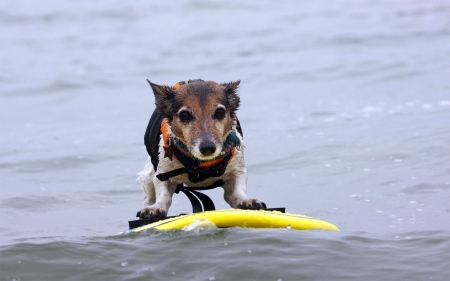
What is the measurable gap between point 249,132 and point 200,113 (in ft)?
24.0

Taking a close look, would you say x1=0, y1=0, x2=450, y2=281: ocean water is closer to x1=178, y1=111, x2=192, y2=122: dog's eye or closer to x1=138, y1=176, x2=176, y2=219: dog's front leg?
x1=138, y1=176, x2=176, y2=219: dog's front leg

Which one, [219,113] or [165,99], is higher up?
[165,99]

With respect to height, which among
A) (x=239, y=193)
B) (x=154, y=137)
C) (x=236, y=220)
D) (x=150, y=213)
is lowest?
(x=236, y=220)

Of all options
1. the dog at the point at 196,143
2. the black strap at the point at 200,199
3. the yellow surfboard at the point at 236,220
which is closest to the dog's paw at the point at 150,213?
the dog at the point at 196,143

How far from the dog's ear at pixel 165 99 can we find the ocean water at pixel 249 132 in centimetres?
105

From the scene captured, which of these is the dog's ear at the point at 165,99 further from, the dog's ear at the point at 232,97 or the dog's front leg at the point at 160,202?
the dog's front leg at the point at 160,202

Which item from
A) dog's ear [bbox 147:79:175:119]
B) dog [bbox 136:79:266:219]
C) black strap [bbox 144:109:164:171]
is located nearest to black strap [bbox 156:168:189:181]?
dog [bbox 136:79:266:219]

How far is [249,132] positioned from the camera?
44.0ft

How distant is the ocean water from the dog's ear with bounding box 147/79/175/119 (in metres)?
1.05

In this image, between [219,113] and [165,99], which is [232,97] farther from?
[165,99]

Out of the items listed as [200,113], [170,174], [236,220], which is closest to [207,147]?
[200,113]

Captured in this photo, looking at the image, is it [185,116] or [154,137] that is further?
[154,137]

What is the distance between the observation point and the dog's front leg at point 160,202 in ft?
20.9

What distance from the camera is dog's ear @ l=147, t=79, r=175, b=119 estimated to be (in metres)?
6.35
